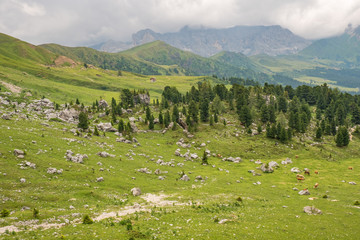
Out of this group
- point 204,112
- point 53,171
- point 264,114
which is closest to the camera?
point 53,171

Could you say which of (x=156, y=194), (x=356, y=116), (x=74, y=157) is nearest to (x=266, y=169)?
(x=156, y=194)

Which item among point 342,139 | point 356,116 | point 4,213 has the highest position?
point 356,116

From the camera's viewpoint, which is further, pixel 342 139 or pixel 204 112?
pixel 204 112

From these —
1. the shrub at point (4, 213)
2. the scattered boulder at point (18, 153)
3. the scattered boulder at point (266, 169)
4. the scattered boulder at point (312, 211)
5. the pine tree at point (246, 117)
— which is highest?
the pine tree at point (246, 117)

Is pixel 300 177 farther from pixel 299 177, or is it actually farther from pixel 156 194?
pixel 156 194

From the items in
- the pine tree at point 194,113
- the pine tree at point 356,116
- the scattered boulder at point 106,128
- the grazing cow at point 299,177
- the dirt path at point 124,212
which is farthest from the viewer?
the pine tree at point 356,116

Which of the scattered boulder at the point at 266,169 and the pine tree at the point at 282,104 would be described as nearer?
the scattered boulder at the point at 266,169

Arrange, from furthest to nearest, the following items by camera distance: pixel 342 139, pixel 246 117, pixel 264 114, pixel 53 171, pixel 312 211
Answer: pixel 264 114 < pixel 246 117 < pixel 342 139 < pixel 53 171 < pixel 312 211

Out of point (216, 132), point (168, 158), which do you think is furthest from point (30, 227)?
point (216, 132)

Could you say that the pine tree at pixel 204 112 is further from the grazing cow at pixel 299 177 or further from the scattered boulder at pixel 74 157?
the scattered boulder at pixel 74 157

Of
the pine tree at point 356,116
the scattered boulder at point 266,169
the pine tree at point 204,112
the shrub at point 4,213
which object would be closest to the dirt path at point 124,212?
the shrub at point 4,213

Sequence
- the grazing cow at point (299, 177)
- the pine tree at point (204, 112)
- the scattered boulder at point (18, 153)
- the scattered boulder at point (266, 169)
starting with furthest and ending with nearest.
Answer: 1. the pine tree at point (204, 112)
2. the scattered boulder at point (266, 169)
3. the grazing cow at point (299, 177)
4. the scattered boulder at point (18, 153)

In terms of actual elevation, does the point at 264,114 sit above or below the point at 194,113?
above

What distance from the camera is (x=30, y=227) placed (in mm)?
22141
